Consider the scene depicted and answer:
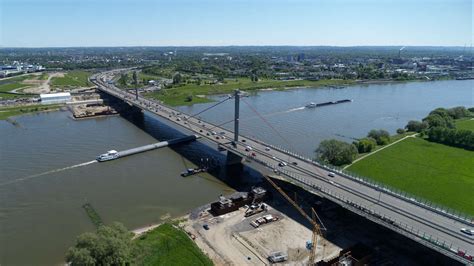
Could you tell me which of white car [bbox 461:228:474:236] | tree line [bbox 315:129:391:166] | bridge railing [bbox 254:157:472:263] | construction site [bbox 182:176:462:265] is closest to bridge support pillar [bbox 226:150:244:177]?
construction site [bbox 182:176:462:265]

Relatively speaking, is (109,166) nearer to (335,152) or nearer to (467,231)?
(335,152)

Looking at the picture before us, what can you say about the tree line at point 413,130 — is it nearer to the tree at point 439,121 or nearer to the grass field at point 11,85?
the tree at point 439,121

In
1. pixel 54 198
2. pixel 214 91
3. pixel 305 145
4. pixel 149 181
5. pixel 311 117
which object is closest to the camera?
pixel 54 198

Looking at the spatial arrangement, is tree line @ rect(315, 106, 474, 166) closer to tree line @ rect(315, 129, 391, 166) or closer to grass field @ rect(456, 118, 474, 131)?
tree line @ rect(315, 129, 391, 166)

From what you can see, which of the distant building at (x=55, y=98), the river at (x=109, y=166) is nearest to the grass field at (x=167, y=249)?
the river at (x=109, y=166)

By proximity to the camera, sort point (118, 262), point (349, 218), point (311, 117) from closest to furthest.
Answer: point (118, 262) < point (349, 218) < point (311, 117)

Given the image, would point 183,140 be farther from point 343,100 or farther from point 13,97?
point 13,97

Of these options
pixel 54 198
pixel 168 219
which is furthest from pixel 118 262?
pixel 54 198
